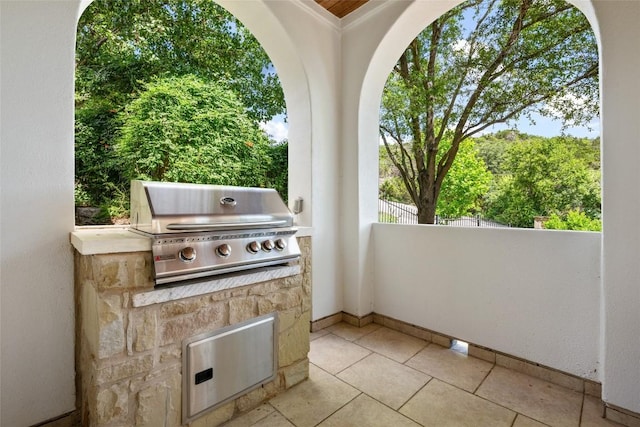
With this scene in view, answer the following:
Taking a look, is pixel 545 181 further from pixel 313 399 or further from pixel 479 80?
pixel 313 399

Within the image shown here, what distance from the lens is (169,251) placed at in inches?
49.8

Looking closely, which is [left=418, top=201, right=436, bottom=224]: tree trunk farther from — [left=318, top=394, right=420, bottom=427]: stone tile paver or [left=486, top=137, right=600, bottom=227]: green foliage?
[left=318, top=394, right=420, bottom=427]: stone tile paver

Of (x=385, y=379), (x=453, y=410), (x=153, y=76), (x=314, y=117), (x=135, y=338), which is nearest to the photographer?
(x=135, y=338)

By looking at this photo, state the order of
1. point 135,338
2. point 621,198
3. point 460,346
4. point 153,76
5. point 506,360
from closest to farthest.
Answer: point 135,338 → point 621,198 → point 506,360 → point 460,346 → point 153,76

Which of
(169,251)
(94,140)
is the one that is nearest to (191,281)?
(169,251)

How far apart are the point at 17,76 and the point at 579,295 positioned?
11.1ft

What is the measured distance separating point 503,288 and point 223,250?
6.65 ft

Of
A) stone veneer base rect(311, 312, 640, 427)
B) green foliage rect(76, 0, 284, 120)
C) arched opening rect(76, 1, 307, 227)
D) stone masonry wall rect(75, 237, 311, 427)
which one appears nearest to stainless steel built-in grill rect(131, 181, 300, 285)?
stone masonry wall rect(75, 237, 311, 427)

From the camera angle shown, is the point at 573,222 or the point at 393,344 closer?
the point at 393,344

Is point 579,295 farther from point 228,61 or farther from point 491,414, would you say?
point 228,61

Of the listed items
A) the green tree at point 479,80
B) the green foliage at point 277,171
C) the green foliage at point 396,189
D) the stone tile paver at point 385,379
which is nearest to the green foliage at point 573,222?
the green tree at point 479,80

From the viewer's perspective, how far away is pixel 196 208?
139 cm

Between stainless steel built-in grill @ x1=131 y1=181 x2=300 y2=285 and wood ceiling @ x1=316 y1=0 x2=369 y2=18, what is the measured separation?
2.16 meters

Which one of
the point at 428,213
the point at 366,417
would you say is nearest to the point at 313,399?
the point at 366,417
